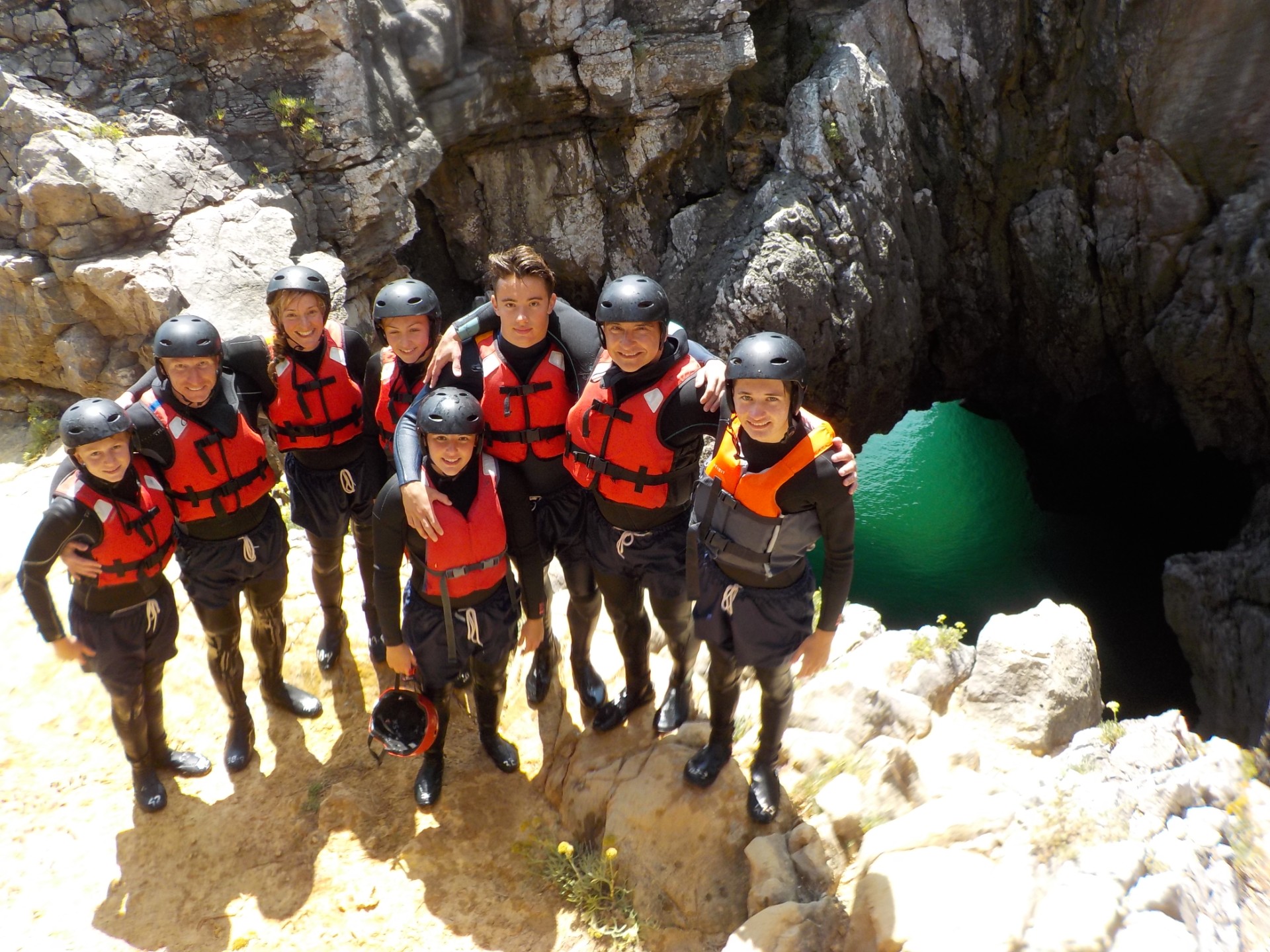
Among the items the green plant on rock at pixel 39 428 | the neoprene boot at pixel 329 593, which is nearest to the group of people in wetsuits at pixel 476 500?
the neoprene boot at pixel 329 593

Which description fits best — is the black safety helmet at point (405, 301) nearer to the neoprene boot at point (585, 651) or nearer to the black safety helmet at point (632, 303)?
the black safety helmet at point (632, 303)

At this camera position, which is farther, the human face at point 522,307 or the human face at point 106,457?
the human face at point 522,307

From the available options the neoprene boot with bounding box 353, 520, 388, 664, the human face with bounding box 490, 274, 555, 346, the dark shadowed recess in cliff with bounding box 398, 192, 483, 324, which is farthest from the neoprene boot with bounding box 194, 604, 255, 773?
the dark shadowed recess in cliff with bounding box 398, 192, 483, 324

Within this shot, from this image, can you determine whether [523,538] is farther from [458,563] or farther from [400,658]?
[400,658]

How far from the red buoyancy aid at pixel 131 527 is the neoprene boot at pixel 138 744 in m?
0.63

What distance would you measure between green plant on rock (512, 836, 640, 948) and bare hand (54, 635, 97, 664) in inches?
83.6

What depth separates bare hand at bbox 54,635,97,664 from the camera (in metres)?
3.56

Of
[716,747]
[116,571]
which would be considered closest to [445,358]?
[116,571]

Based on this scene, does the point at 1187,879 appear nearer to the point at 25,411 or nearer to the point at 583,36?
the point at 25,411

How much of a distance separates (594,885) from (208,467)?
8.48ft

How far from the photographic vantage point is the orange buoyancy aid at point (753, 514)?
3170mm

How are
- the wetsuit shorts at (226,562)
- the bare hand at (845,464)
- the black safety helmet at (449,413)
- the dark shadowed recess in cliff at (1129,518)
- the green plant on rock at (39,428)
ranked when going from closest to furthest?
the bare hand at (845,464) < the black safety helmet at (449,413) < the wetsuit shorts at (226,562) < the green plant on rock at (39,428) < the dark shadowed recess in cliff at (1129,518)

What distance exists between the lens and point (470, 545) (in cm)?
351

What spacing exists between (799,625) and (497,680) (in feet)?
4.92
